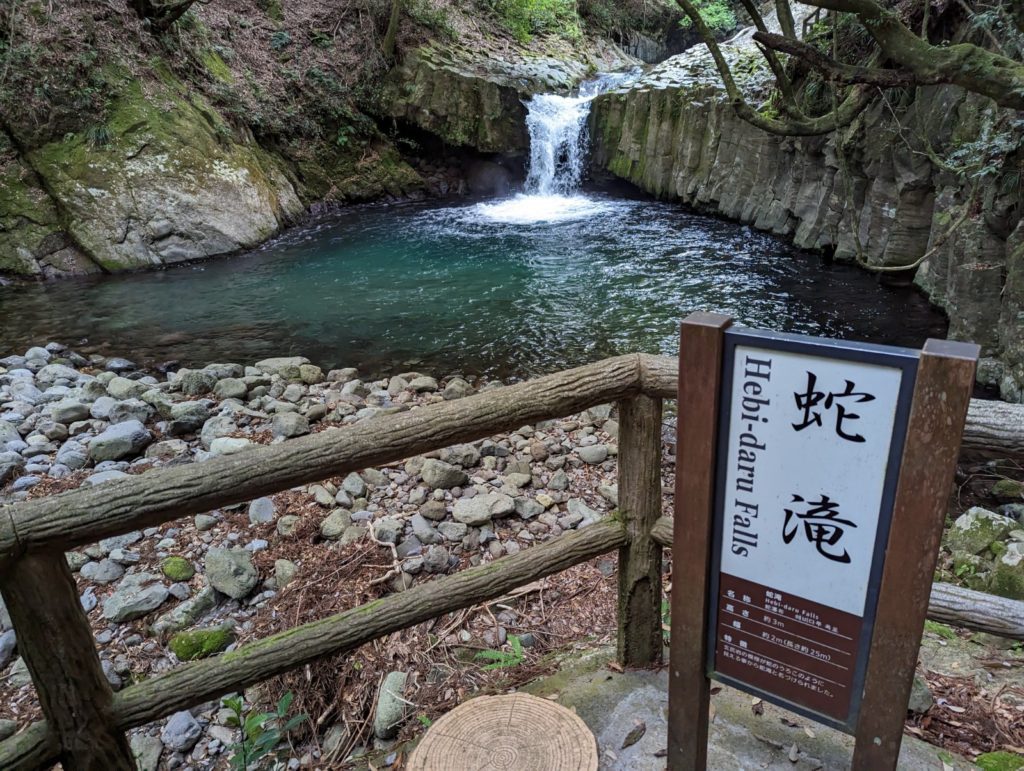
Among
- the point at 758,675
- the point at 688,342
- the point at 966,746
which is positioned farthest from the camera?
the point at 966,746

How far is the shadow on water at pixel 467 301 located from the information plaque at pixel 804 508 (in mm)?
4400

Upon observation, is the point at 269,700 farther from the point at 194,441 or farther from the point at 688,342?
the point at 194,441

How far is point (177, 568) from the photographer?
2.97 meters

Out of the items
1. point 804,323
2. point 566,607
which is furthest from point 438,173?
point 566,607

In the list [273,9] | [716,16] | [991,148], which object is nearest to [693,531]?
[991,148]

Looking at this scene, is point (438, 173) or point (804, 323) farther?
point (438, 173)

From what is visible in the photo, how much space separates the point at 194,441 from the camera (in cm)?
421

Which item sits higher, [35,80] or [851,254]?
[35,80]

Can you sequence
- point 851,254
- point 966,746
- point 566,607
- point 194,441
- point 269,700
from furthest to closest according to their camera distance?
point 851,254 < point 194,441 < point 566,607 < point 269,700 < point 966,746

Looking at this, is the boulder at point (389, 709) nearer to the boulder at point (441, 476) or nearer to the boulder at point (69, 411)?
the boulder at point (441, 476)

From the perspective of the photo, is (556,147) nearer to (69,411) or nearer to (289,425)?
(289,425)

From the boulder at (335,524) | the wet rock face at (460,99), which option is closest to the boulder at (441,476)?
the boulder at (335,524)

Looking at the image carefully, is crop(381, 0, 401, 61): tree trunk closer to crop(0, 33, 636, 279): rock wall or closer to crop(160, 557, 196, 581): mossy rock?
crop(0, 33, 636, 279): rock wall

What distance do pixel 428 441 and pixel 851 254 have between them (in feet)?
25.8
